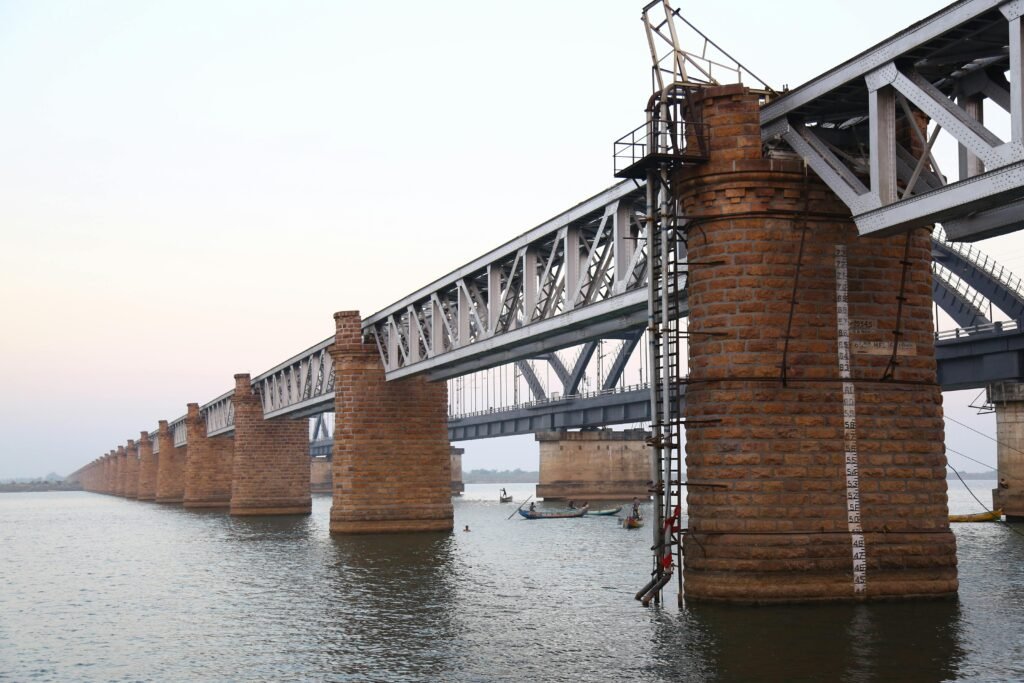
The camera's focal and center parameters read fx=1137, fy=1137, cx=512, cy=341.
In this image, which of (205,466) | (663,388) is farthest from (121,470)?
(663,388)

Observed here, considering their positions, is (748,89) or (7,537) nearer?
(748,89)

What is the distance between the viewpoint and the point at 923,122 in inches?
967

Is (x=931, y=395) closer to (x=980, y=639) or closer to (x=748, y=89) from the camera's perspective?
(x=980, y=639)

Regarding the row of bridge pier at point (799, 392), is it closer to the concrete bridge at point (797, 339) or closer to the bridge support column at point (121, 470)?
the concrete bridge at point (797, 339)

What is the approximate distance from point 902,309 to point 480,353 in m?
22.2

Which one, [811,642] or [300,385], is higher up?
[300,385]

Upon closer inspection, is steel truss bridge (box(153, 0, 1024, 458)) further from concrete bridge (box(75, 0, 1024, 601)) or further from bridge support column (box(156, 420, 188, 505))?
bridge support column (box(156, 420, 188, 505))

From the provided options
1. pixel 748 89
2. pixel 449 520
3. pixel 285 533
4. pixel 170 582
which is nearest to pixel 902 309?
pixel 748 89

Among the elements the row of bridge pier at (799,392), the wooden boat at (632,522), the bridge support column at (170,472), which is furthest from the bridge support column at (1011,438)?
the bridge support column at (170,472)

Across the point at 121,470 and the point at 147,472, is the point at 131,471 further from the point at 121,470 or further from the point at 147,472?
the point at 147,472

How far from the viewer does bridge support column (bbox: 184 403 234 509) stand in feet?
354

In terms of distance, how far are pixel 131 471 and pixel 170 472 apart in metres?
45.8

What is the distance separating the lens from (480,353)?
4453 cm

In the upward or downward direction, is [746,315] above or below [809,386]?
above
